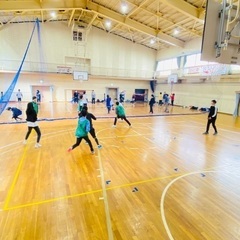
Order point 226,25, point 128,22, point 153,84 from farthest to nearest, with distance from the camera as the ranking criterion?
point 153,84 < point 128,22 < point 226,25

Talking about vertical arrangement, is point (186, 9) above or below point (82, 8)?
below

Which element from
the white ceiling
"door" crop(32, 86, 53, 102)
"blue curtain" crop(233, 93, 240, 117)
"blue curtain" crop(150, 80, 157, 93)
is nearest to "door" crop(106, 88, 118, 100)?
"blue curtain" crop(150, 80, 157, 93)

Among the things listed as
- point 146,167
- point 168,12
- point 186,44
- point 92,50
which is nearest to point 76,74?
point 92,50

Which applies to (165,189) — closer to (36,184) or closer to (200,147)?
(36,184)

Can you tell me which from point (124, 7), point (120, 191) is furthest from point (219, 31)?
point (124, 7)

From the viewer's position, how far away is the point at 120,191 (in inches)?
144

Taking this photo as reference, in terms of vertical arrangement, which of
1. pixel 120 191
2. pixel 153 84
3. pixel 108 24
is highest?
pixel 108 24

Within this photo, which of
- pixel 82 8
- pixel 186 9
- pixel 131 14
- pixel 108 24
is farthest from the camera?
pixel 108 24

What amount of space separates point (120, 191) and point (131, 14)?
1609 centimetres

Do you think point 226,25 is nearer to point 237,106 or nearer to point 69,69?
point 237,106

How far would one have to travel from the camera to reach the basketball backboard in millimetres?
3453

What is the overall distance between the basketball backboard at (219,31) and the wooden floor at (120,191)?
2806 millimetres

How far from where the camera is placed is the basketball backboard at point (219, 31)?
3.45m

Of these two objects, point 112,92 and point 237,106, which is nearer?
point 237,106
